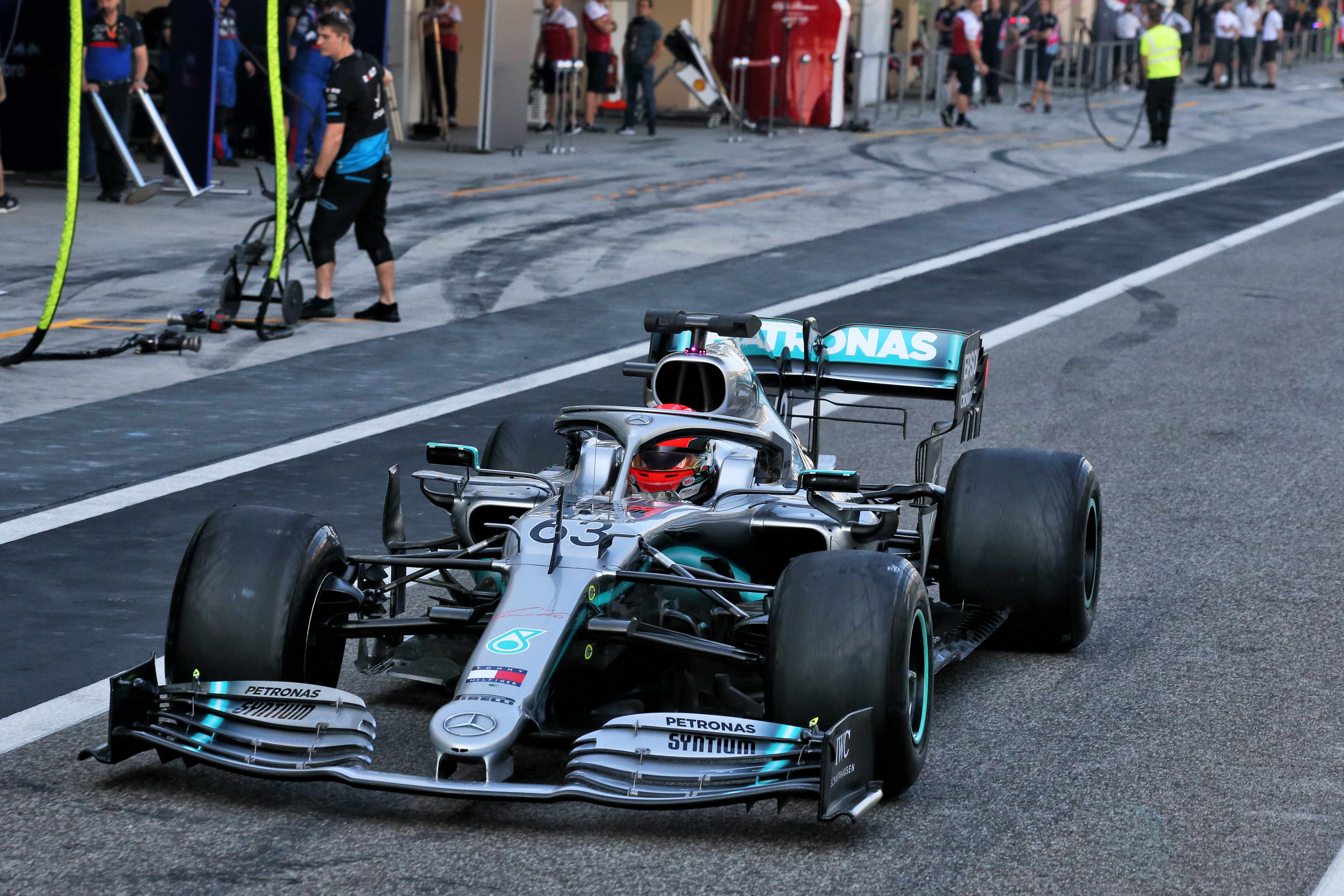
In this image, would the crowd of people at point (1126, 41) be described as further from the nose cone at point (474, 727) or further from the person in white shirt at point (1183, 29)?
the nose cone at point (474, 727)

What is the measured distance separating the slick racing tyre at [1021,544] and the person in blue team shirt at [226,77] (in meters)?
15.0

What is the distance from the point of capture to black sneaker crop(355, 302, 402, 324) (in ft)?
44.8

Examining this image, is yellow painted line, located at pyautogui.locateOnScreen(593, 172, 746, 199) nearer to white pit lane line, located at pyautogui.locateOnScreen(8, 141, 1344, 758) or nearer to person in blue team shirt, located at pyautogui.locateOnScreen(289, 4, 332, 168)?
person in blue team shirt, located at pyautogui.locateOnScreen(289, 4, 332, 168)

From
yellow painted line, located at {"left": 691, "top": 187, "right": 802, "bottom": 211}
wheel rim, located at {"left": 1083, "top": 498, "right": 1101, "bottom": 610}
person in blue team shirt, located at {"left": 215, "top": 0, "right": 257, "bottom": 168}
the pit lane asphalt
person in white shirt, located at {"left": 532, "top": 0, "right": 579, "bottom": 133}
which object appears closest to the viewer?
the pit lane asphalt

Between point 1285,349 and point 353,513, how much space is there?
8.08 metres

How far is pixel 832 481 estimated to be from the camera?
5.82m

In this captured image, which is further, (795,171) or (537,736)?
(795,171)

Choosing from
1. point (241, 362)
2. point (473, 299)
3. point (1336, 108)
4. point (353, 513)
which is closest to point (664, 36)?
point (1336, 108)

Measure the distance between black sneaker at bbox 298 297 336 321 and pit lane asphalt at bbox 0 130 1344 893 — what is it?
3556mm

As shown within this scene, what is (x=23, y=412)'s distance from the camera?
10375mm

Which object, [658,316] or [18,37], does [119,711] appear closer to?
[658,316]

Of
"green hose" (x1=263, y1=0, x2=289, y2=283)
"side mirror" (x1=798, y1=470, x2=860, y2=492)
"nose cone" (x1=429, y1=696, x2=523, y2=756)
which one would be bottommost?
"nose cone" (x1=429, y1=696, x2=523, y2=756)

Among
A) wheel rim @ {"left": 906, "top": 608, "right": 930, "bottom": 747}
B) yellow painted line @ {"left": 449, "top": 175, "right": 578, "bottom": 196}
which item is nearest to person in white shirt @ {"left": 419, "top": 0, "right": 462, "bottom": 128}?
yellow painted line @ {"left": 449, "top": 175, "right": 578, "bottom": 196}

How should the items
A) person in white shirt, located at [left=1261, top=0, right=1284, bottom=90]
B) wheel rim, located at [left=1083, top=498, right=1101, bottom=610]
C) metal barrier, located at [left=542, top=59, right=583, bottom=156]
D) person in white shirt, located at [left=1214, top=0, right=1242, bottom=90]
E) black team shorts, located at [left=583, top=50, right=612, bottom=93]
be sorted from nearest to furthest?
wheel rim, located at [left=1083, top=498, right=1101, bottom=610] → metal barrier, located at [left=542, top=59, right=583, bottom=156] → black team shorts, located at [left=583, top=50, right=612, bottom=93] → person in white shirt, located at [left=1214, top=0, right=1242, bottom=90] → person in white shirt, located at [left=1261, top=0, right=1284, bottom=90]
